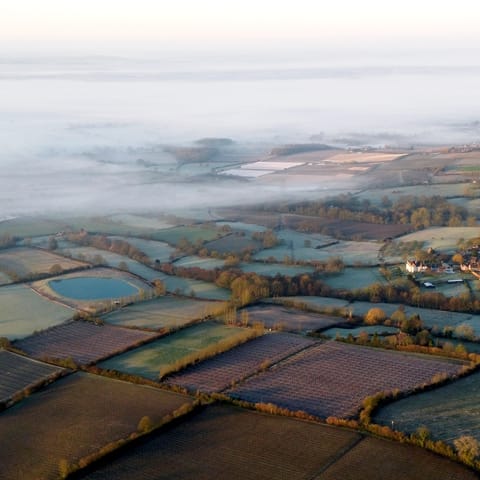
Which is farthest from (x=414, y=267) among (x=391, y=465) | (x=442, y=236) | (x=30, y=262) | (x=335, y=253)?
(x=391, y=465)

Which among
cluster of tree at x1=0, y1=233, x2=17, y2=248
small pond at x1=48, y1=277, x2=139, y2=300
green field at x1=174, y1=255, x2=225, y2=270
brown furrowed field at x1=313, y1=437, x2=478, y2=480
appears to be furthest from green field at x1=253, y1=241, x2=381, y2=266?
brown furrowed field at x1=313, y1=437, x2=478, y2=480

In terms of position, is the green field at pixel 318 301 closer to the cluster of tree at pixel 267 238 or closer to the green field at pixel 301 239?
the cluster of tree at pixel 267 238

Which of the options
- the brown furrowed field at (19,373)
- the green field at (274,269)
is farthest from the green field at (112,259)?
the brown furrowed field at (19,373)

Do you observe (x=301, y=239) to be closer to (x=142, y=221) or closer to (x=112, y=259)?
(x=112, y=259)

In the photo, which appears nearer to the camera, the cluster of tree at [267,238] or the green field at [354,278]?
the green field at [354,278]

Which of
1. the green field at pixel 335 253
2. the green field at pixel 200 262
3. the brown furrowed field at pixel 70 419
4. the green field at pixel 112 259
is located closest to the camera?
the brown furrowed field at pixel 70 419
